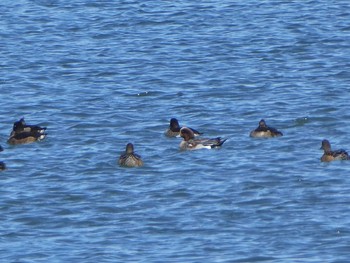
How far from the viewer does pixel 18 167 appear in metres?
21.7

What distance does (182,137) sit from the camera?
73.6 feet

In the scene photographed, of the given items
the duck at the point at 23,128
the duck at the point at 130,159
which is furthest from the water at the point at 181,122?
the duck at the point at 23,128

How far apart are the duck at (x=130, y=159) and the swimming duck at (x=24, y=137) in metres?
2.16

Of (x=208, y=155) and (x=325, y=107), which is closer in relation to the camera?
(x=208, y=155)

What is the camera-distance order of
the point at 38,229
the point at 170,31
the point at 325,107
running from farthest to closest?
the point at 170,31 → the point at 325,107 → the point at 38,229

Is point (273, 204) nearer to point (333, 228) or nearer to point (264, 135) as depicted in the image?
point (333, 228)

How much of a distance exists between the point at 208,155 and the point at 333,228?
461 cm

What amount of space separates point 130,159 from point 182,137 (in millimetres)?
1602

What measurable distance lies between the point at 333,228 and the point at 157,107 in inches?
323

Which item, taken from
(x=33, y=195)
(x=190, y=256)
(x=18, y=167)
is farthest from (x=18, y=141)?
(x=190, y=256)

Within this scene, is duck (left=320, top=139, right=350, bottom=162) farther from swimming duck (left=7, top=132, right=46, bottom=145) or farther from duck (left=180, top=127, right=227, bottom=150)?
swimming duck (left=7, top=132, right=46, bottom=145)

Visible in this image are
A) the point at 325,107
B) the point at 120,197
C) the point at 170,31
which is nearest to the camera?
the point at 120,197

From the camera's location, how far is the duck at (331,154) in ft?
68.2

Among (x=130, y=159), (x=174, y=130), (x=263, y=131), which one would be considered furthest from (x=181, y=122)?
(x=130, y=159)
